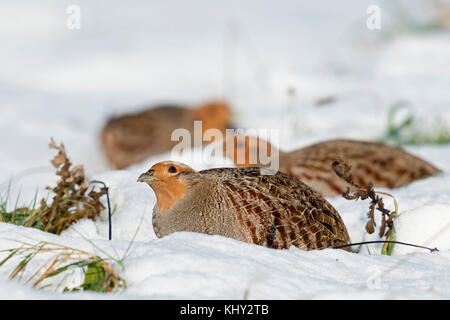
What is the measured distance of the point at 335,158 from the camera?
4.45m

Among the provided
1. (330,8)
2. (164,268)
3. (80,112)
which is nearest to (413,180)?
(164,268)

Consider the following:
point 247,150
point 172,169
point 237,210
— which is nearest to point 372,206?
point 237,210

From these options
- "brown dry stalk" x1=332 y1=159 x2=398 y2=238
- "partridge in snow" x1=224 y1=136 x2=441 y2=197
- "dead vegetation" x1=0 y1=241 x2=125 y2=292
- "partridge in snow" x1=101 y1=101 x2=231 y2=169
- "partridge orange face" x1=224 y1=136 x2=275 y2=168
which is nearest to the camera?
"dead vegetation" x1=0 y1=241 x2=125 y2=292

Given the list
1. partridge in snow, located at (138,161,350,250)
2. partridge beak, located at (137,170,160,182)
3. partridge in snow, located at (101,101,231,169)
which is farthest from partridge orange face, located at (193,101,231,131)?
partridge beak, located at (137,170,160,182)

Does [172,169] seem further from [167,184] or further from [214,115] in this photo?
[214,115]

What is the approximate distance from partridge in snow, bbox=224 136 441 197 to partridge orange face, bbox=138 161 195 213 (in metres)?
1.82

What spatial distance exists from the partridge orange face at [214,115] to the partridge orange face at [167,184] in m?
6.04

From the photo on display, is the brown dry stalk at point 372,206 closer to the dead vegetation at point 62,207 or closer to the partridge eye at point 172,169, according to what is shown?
the partridge eye at point 172,169

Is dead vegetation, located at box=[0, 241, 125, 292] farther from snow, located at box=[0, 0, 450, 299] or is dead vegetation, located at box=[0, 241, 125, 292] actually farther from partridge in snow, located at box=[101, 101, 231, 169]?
partridge in snow, located at box=[101, 101, 231, 169]

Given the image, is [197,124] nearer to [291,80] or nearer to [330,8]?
[291,80]

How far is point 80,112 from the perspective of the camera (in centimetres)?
927

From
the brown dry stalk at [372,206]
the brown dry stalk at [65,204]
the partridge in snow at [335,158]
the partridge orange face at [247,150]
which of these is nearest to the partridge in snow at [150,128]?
the partridge orange face at [247,150]

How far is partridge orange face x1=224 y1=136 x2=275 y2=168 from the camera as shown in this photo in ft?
15.8

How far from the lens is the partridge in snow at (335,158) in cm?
442
